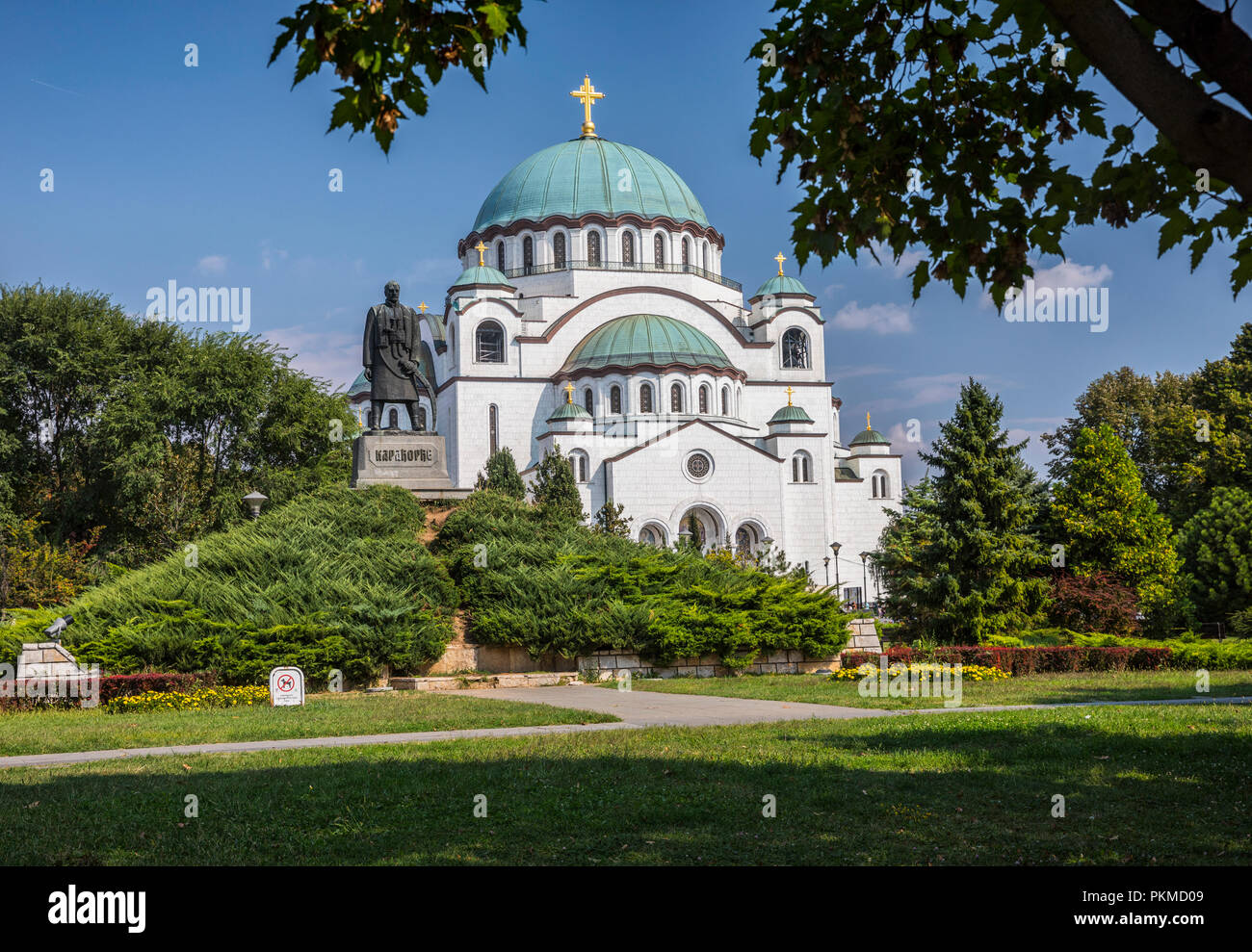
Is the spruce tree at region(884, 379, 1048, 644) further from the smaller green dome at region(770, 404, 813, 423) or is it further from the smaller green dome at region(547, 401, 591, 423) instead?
the smaller green dome at region(770, 404, 813, 423)

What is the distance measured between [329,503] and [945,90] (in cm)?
1625

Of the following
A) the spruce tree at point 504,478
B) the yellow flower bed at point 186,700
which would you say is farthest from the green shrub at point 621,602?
the spruce tree at point 504,478

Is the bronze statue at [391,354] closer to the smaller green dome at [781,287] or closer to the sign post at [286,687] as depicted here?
the sign post at [286,687]

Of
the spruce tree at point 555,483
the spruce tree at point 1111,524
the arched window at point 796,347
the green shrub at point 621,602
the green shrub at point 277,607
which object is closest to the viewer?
the green shrub at point 277,607

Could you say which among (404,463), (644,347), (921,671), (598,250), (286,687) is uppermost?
(598,250)

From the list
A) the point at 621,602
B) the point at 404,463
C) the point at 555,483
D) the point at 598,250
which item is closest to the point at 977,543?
the point at 621,602

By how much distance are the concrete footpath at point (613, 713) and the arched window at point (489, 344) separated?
44.3 metres

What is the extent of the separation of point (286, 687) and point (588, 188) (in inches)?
1993

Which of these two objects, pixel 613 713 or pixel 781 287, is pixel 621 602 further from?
pixel 781 287

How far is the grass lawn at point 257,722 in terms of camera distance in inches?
413

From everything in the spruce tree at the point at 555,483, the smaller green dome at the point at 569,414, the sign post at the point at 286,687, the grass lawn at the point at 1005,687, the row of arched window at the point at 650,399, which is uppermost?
the row of arched window at the point at 650,399

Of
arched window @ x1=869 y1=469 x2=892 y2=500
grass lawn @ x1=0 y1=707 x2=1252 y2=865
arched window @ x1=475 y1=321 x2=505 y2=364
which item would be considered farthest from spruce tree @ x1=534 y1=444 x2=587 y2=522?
grass lawn @ x1=0 y1=707 x2=1252 y2=865

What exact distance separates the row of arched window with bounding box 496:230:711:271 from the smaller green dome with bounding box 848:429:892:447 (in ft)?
45.7

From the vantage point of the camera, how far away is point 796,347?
63.7 m
